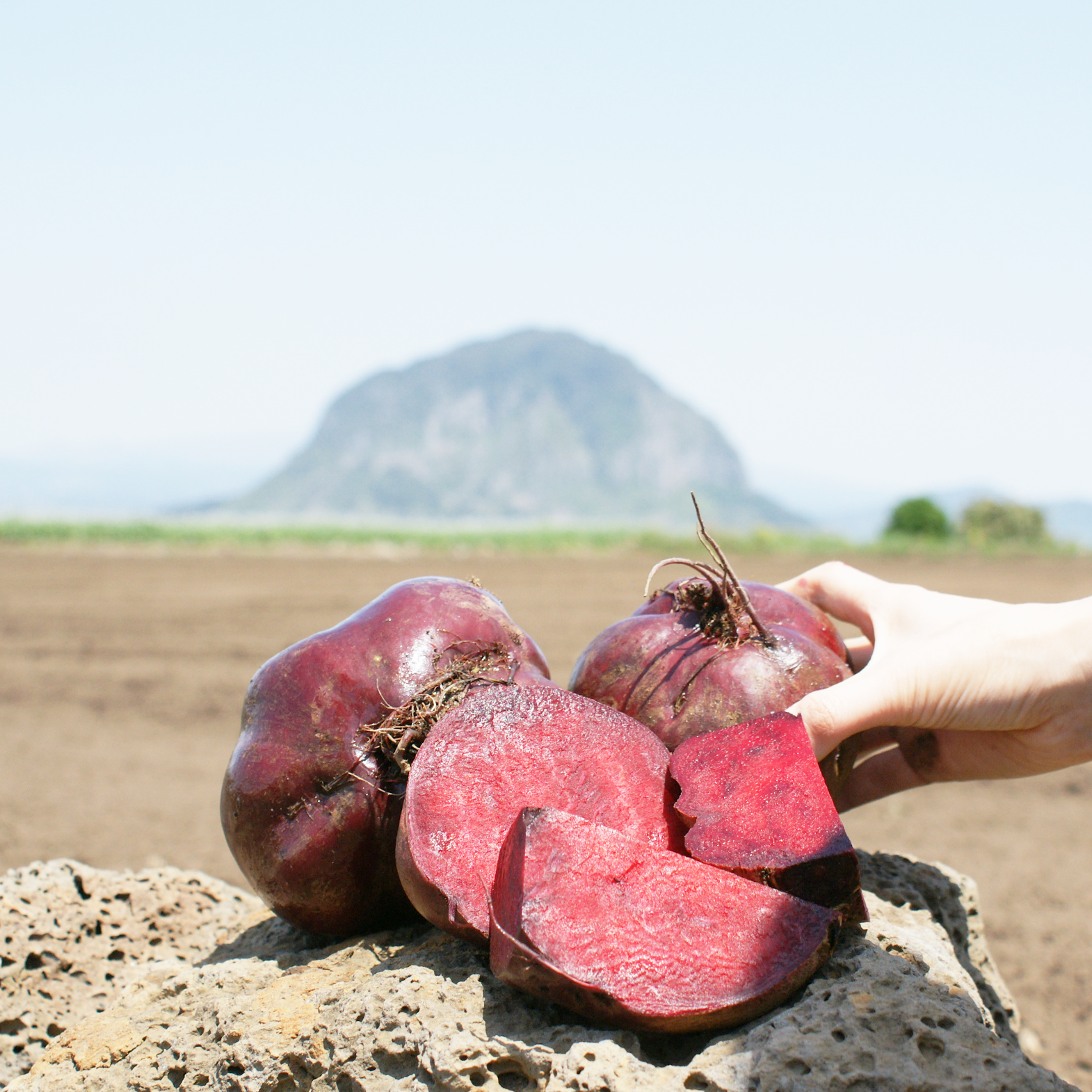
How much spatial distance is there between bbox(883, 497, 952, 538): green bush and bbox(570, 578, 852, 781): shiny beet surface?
45.7 m

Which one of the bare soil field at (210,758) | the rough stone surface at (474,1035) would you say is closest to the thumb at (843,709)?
the rough stone surface at (474,1035)

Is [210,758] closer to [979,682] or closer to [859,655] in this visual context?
[859,655]

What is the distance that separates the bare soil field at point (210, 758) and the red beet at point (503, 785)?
3.48 meters

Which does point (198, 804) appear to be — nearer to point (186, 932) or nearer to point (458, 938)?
point (186, 932)

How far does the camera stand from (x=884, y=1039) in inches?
68.9

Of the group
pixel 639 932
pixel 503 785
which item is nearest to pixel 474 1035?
pixel 639 932

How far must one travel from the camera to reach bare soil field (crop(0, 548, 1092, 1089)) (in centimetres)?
624

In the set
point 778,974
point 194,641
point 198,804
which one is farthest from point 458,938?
point 194,641

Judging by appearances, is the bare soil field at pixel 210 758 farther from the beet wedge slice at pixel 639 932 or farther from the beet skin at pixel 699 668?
the beet wedge slice at pixel 639 932

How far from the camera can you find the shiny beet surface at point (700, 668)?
8.07 feet

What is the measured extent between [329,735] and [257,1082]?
30.3 inches

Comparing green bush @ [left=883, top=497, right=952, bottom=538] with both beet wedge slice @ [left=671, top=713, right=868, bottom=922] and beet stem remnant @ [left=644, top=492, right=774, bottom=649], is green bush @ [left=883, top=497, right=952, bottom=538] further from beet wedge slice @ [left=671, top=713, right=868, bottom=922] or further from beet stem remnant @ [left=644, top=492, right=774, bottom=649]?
beet wedge slice @ [left=671, top=713, right=868, bottom=922]

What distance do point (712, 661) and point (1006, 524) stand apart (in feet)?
164

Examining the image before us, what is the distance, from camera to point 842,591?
304cm
